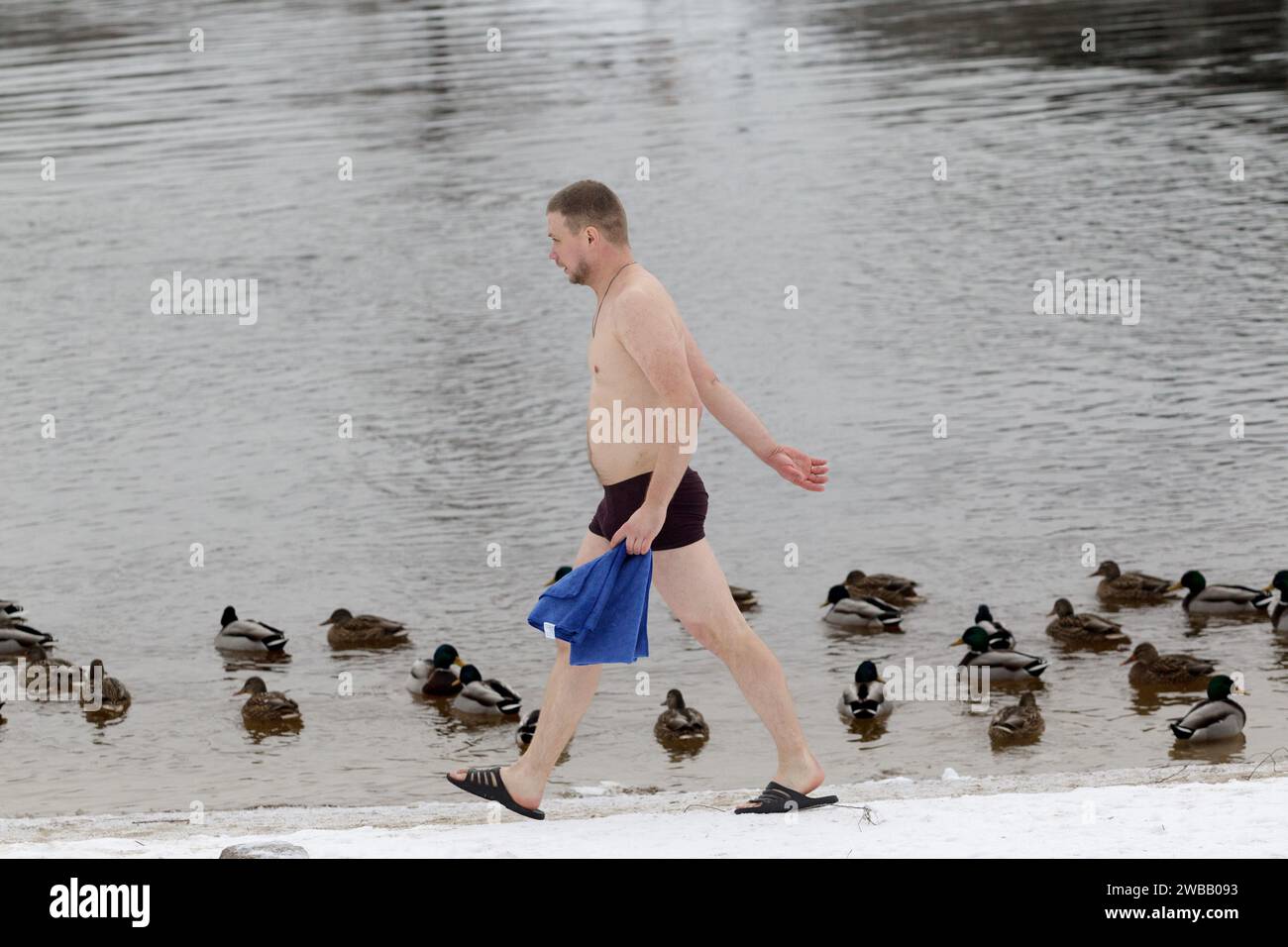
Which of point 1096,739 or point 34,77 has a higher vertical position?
point 34,77

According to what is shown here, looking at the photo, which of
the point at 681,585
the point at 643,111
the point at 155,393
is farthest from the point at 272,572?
the point at 643,111

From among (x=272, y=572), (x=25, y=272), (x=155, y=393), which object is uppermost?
(x=25, y=272)

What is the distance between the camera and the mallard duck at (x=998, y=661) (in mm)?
12531

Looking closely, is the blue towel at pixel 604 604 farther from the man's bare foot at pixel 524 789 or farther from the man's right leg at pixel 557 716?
the man's bare foot at pixel 524 789

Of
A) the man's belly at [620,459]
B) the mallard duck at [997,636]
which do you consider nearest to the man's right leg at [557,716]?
the man's belly at [620,459]

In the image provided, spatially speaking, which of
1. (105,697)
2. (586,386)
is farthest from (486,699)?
(586,386)

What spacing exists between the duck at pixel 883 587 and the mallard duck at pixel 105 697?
5351mm

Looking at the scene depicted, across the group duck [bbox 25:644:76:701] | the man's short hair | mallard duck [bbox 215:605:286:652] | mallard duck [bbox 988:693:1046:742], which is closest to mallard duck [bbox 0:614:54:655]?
duck [bbox 25:644:76:701]

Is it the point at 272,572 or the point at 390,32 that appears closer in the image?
the point at 272,572

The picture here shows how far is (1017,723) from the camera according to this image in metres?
11.7

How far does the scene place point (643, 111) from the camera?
4088cm

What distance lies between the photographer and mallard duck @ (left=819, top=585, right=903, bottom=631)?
1381 cm

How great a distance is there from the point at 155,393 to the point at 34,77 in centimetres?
3440
